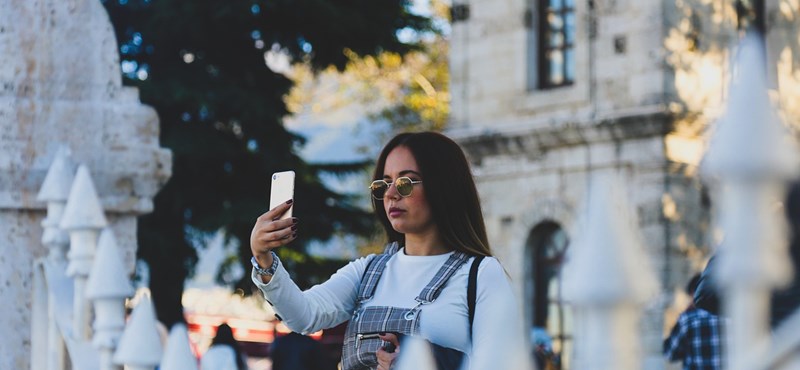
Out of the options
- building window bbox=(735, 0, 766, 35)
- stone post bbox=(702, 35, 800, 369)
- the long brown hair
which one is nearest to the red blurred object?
building window bbox=(735, 0, 766, 35)

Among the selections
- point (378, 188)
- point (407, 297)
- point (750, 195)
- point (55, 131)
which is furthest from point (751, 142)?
point (55, 131)

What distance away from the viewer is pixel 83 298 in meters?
4.64

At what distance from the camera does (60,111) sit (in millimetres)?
5141

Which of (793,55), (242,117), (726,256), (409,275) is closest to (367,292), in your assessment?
(409,275)

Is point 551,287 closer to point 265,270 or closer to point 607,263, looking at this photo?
point 265,270

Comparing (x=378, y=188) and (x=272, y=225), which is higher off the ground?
(x=378, y=188)

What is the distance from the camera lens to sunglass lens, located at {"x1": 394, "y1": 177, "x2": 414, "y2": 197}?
3775 mm

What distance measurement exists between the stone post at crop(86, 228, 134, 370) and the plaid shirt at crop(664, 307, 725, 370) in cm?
409

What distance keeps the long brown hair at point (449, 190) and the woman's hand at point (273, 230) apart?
39 cm

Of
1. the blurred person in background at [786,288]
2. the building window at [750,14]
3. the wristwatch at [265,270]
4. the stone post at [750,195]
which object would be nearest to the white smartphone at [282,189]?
the wristwatch at [265,270]

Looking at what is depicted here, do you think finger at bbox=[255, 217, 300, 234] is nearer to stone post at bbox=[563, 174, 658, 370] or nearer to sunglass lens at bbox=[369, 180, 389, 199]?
sunglass lens at bbox=[369, 180, 389, 199]

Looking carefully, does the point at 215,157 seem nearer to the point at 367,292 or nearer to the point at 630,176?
the point at 630,176

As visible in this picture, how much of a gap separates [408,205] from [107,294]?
101cm

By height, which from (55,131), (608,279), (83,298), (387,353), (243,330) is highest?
(55,131)
